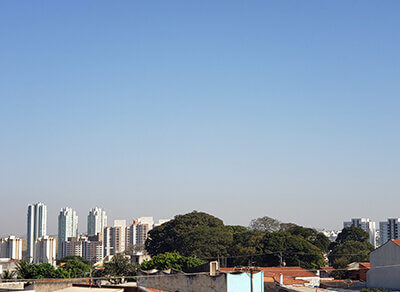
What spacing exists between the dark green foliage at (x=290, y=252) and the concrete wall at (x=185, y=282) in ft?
89.8

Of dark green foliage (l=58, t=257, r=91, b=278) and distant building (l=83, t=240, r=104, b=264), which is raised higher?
dark green foliage (l=58, t=257, r=91, b=278)

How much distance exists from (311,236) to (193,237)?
19.2 metres

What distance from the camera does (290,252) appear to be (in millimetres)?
66875

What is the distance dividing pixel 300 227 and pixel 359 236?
16.0m

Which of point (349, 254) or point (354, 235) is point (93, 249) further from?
point (349, 254)

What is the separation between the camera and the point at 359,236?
297ft

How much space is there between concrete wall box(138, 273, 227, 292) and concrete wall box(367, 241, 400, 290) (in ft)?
56.2

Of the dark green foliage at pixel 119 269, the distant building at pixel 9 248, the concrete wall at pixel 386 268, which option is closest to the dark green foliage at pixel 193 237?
the dark green foliage at pixel 119 269

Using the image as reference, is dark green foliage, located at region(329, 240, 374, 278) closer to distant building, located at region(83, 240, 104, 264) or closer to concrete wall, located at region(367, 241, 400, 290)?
concrete wall, located at region(367, 241, 400, 290)

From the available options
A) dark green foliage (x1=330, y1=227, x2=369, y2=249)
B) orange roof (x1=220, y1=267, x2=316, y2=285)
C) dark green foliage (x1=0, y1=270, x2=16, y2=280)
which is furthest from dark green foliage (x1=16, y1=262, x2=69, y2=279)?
dark green foliage (x1=330, y1=227, x2=369, y2=249)

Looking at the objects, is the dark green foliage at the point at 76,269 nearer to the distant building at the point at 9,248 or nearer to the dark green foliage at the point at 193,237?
the dark green foliage at the point at 193,237

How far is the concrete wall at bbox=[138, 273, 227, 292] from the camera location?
3262 centimetres

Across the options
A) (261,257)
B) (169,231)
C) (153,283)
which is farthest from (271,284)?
(169,231)

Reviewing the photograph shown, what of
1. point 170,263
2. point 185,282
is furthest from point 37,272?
point 185,282
